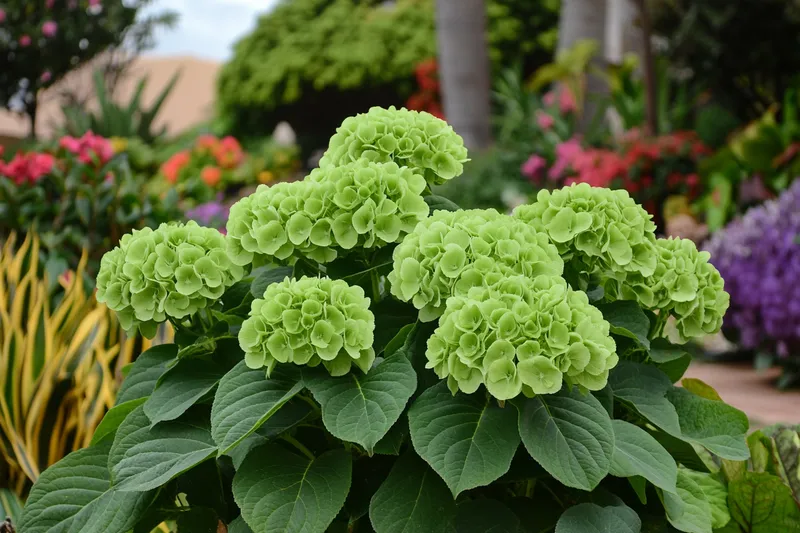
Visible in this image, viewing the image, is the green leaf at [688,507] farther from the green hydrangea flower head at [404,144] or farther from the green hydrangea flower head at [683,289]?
the green hydrangea flower head at [404,144]

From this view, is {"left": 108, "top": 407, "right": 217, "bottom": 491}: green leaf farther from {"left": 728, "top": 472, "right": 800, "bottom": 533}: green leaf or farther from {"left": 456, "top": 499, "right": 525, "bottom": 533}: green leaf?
{"left": 728, "top": 472, "right": 800, "bottom": 533}: green leaf

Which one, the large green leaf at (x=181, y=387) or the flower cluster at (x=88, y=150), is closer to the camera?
the large green leaf at (x=181, y=387)

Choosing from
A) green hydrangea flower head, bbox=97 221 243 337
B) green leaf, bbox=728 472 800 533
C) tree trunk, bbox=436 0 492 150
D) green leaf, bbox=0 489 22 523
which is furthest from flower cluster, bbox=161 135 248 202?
green leaf, bbox=728 472 800 533

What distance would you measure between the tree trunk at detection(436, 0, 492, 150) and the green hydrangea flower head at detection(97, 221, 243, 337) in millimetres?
9272

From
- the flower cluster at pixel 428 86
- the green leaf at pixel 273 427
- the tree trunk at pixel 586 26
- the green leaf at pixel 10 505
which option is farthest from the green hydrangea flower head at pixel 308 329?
the flower cluster at pixel 428 86

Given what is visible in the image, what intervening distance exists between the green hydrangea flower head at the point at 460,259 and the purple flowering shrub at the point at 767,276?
151 inches

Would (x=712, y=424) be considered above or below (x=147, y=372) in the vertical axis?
below

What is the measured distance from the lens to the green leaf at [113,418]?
1.66 meters

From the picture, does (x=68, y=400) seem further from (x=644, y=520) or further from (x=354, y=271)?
(x=644, y=520)

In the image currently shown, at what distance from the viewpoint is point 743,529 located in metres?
1.80

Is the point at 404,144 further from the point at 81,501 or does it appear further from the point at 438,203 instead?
the point at 81,501

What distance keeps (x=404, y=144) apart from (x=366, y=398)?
A: 2.01ft

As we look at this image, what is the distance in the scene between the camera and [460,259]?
4.77 feet

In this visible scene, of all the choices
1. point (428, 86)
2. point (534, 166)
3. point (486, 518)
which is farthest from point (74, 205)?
point (428, 86)
